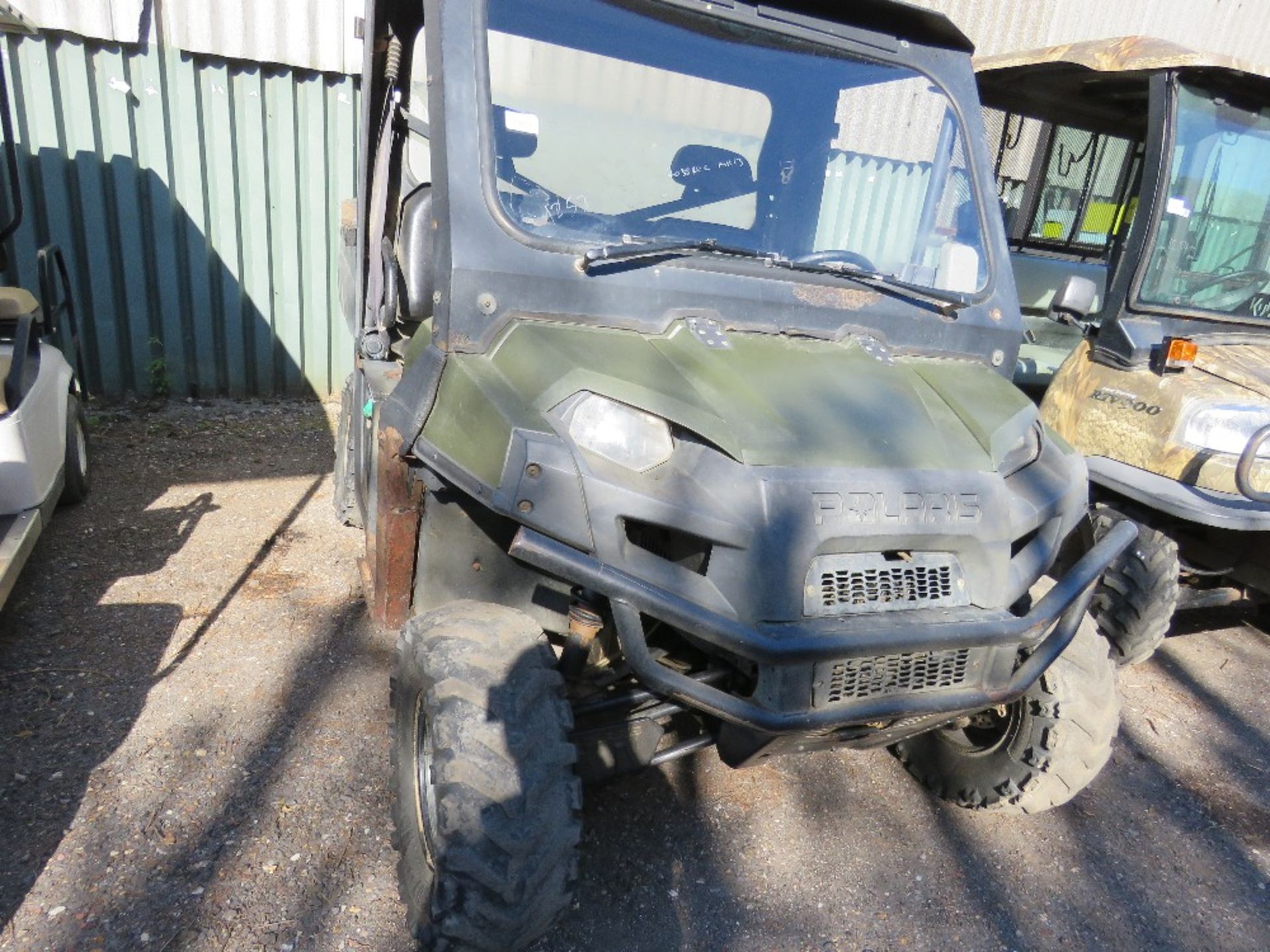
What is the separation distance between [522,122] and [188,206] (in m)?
4.70

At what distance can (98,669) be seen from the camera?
3.12 metres

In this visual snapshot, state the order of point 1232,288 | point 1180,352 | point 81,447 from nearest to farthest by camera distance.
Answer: point 1180,352, point 1232,288, point 81,447

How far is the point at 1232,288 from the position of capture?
3773 millimetres

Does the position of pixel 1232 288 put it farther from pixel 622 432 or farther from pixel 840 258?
pixel 622 432

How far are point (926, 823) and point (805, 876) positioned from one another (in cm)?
51

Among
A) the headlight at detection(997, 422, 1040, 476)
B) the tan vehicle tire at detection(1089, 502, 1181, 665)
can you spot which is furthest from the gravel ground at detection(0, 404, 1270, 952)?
the headlight at detection(997, 422, 1040, 476)

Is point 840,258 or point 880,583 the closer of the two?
point 880,583

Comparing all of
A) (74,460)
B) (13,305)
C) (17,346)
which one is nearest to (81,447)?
(74,460)

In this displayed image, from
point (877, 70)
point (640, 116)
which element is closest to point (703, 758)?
point (640, 116)

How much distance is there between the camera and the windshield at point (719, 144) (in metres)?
2.31

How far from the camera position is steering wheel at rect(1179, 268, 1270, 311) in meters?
3.69

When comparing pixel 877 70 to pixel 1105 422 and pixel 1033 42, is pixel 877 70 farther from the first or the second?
pixel 1033 42

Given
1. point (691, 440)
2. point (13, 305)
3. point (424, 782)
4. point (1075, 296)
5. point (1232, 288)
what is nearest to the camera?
point (691, 440)

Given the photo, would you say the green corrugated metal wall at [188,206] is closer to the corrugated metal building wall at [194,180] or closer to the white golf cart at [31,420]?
the corrugated metal building wall at [194,180]
